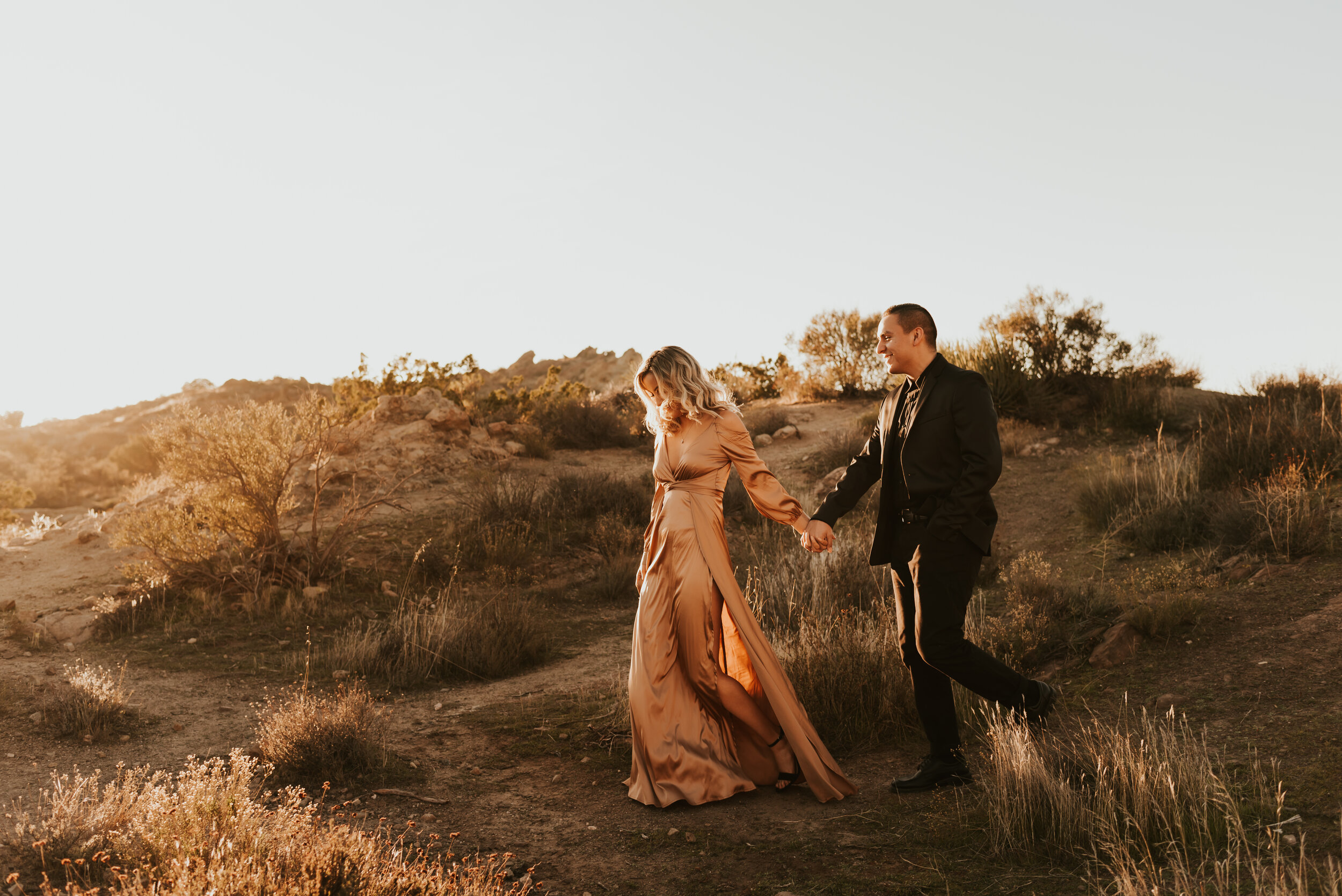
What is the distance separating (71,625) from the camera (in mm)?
7871

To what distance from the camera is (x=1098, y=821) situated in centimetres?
298

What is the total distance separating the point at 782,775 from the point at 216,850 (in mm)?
2344

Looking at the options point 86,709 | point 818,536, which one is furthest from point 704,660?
point 86,709

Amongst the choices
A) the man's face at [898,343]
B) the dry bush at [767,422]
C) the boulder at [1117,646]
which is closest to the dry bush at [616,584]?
the boulder at [1117,646]

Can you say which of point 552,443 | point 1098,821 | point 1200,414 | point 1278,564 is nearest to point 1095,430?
point 1200,414

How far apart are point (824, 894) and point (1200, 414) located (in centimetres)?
1145

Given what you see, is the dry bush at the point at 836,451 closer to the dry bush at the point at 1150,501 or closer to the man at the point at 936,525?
the dry bush at the point at 1150,501

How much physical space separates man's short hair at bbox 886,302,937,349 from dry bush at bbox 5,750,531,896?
2614mm

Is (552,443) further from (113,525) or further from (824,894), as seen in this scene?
(824,894)

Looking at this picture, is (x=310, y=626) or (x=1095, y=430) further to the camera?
(x=1095, y=430)

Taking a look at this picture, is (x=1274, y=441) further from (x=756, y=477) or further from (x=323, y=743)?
(x=323, y=743)

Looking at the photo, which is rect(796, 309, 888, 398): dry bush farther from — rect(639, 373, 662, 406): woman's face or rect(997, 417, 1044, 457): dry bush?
rect(639, 373, 662, 406): woman's face

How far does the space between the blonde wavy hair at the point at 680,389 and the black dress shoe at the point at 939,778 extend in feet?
5.99

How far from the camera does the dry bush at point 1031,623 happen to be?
5.29 m
